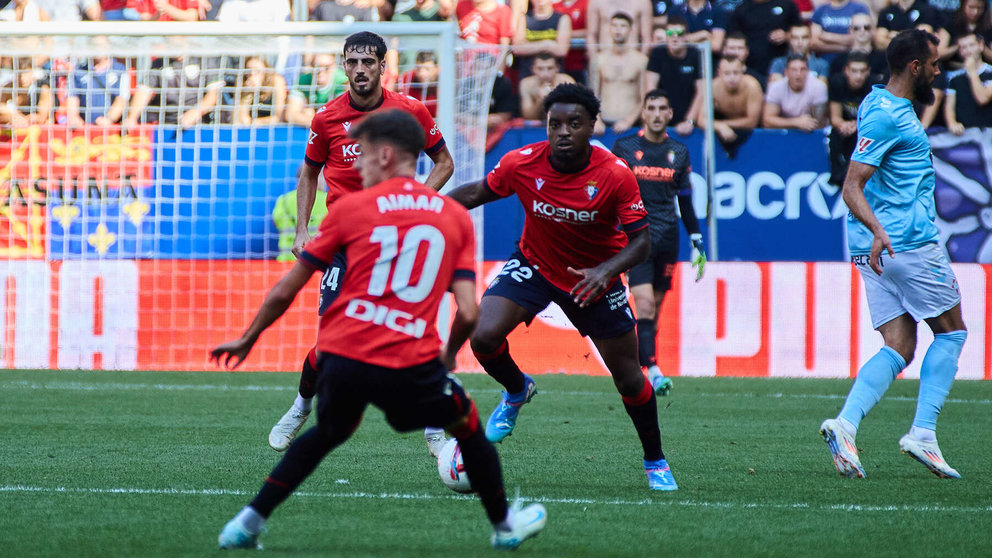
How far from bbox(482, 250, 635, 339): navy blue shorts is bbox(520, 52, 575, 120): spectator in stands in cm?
890

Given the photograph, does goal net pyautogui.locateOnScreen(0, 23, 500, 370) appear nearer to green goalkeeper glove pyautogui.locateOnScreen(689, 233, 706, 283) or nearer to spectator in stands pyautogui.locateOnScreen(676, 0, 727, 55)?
green goalkeeper glove pyautogui.locateOnScreen(689, 233, 706, 283)

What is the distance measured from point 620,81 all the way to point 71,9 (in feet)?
22.0

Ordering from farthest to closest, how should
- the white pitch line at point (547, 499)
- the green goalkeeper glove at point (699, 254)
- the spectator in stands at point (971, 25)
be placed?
the spectator in stands at point (971, 25) < the green goalkeeper glove at point (699, 254) < the white pitch line at point (547, 499)

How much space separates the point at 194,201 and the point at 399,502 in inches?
337

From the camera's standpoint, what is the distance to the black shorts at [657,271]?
11594mm

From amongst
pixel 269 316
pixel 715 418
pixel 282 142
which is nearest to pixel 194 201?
pixel 282 142

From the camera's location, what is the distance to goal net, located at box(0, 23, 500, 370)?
12.9 meters

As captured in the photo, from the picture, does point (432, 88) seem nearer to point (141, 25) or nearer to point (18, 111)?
point (141, 25)

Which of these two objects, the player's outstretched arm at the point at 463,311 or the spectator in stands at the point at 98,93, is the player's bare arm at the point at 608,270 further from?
the spectator in stands at the point at 98,93

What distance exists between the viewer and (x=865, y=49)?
15.9 metres

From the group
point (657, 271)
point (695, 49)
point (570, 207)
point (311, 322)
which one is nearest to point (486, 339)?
point (570, 207)

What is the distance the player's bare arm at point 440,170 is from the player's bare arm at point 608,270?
47.4 inches

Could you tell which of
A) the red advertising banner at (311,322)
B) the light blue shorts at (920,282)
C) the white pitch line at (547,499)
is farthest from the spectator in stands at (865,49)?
the white pitch line at (547,499)

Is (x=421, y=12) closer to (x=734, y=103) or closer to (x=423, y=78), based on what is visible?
(x=423, y=78)
